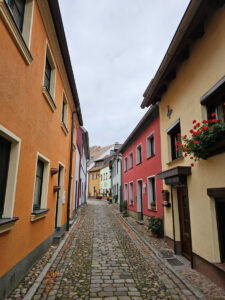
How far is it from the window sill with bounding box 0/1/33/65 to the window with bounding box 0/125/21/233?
1.53m

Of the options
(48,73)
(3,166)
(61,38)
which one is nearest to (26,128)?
(3,166)

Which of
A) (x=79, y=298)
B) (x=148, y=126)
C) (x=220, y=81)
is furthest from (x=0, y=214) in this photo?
(x=148, y=126)

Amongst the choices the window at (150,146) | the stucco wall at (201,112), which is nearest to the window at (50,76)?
the stucco wall at (201,112)

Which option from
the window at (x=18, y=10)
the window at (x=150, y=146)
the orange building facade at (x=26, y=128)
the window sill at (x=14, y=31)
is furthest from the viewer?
the window at (x=150, y=146)

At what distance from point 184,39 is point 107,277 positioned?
5.74 metres

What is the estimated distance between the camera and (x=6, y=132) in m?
3.04

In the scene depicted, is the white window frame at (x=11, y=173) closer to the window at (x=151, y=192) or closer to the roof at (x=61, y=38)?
the roof at (x=61, y=38)

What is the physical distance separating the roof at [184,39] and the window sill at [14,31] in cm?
342

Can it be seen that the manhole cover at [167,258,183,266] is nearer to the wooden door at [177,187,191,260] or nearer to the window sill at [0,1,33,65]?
the wooden door at [177,187,191,260]

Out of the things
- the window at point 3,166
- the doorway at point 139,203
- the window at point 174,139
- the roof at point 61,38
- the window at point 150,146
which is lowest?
the doorway at point 139,203

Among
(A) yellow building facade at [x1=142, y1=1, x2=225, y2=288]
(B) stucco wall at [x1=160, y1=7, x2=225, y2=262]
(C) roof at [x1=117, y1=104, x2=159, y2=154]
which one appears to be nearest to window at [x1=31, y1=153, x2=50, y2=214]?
(A) yellow building facade at [x1=142, y1=1, x2=225, y2=288]

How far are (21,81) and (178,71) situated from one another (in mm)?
4517

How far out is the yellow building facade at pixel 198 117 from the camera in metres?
3.91

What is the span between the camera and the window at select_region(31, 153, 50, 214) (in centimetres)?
520
